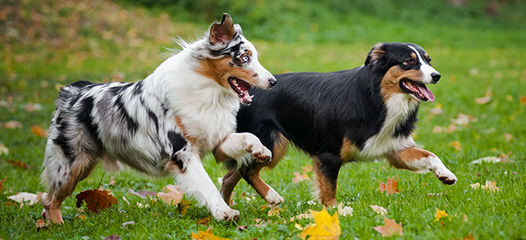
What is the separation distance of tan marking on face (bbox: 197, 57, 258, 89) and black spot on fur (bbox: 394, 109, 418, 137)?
1399 mm

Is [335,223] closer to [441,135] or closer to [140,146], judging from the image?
[140,146]

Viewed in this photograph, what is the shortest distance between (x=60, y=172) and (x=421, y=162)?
126 inches

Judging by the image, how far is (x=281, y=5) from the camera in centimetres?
2302

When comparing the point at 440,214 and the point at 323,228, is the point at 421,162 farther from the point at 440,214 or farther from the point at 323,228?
the point at 323,228

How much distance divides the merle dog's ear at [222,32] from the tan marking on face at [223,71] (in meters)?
0.15

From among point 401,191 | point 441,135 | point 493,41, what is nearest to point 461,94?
point 441,135

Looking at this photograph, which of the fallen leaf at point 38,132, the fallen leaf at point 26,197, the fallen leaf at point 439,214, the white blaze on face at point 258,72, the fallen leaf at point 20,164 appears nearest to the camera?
the fallen leaf at point 439,214

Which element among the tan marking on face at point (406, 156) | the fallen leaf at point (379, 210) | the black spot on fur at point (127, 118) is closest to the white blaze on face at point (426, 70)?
the tan marking on face at point (406, 156)

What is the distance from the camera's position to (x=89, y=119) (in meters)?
4.53

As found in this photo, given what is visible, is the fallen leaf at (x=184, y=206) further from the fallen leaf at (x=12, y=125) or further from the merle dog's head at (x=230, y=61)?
the fallen leaf at (x=12, y=125)

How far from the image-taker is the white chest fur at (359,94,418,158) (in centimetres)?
441

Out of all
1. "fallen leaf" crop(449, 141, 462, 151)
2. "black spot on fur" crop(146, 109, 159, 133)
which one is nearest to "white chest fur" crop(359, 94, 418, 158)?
"black spot on fur" crop(146, 109, 159, 133)

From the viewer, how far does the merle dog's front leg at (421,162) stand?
169 inches

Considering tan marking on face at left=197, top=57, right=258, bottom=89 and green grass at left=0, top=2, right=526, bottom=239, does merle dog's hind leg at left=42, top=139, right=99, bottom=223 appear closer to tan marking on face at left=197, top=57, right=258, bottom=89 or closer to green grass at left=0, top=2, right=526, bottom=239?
green grass at left=0, top=2, right=526, bottom=239
